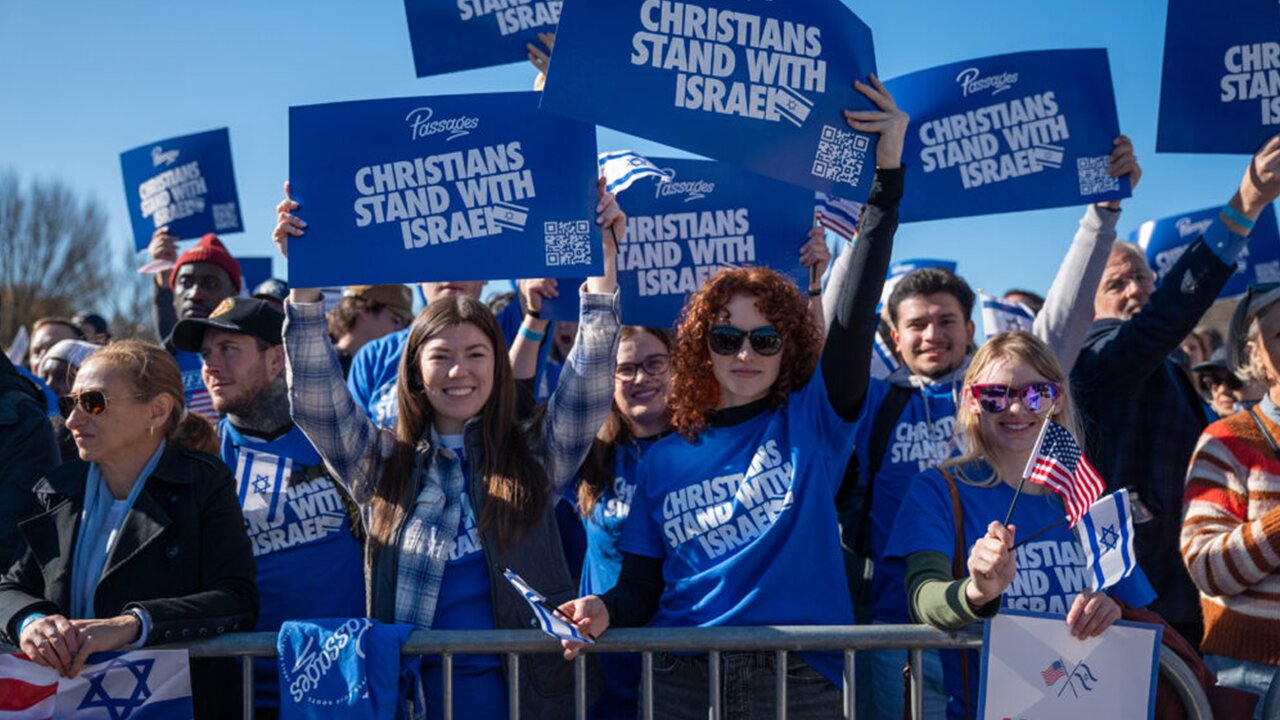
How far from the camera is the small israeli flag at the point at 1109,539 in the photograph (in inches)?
112

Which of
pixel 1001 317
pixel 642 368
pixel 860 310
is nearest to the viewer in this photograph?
pixel 860 310

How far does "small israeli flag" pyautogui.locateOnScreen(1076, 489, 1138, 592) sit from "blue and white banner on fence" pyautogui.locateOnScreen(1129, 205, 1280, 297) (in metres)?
4.91

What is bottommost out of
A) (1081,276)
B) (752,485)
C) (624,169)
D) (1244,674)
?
(1244,674)

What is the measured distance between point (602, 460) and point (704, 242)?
1.02 m

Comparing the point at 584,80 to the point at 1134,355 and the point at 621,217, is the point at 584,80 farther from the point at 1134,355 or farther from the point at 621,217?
the point at 1134,355

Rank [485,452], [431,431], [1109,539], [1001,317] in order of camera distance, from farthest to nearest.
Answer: [1001,317], [431,431], [485,452], [1109,539]

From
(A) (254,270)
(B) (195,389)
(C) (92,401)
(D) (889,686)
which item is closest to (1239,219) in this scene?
(D) (889,686)

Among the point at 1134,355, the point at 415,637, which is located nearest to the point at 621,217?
the point at 415,637

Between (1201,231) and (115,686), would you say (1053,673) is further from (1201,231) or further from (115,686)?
(1201,231)

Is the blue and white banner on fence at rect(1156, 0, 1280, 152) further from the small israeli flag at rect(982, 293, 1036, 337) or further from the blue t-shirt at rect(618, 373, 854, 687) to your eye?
the blue t-shirt at rect(618, 373, 854, 687)

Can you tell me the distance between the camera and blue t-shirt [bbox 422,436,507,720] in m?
3.26

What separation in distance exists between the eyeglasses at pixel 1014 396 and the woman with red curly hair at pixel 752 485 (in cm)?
35

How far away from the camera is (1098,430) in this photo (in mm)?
4527

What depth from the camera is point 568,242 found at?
12.9 feet
